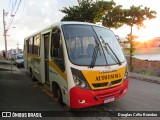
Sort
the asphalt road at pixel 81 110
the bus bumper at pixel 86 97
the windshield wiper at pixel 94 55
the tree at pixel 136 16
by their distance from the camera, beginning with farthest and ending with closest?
the tree at pixel 136 16 → the asphalt road at pixel 81 110 → the windshield wiper at pixel 94 55 → the bus bumper at pixel 86 97

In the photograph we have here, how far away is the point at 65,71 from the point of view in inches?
260

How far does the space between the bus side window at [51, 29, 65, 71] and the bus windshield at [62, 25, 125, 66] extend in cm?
30

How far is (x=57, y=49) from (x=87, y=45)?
0.96 meters

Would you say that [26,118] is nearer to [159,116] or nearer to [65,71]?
[65,71]

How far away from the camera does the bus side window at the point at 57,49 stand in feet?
22.9

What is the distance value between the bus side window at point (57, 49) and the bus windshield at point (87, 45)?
30 cm

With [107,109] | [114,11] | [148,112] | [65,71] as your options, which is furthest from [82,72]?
[114,11]

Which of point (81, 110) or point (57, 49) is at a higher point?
point (57, 49)

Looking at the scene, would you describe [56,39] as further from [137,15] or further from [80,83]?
[137,15]

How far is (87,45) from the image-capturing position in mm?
7055

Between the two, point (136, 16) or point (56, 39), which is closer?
point (56, 39)

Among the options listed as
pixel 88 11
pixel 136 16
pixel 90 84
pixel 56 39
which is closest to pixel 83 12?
pixel 88 11

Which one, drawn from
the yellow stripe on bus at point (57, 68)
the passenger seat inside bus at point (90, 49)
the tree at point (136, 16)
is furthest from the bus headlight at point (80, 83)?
the tree at point (136, 16)

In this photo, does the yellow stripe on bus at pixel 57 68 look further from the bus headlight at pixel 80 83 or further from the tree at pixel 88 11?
the tree at pixel 88 11
